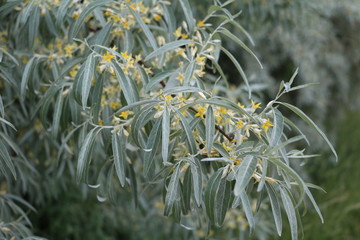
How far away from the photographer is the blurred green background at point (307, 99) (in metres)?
2.55

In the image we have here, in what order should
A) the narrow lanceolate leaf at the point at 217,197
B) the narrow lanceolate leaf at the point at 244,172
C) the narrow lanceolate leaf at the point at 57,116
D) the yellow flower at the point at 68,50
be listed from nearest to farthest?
the narrow lanceolate leaf at the point at 244,172 < the narrow lanceolate leaf at the point at 217,197 < the narrow lanceolate leaf at the point at 57,116 < the yellow flower at the point at 68,50

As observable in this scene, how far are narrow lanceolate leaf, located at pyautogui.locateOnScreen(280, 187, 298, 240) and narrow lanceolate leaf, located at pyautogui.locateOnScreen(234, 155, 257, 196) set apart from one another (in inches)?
5.2

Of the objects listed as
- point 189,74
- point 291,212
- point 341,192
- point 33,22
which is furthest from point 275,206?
point 341,192

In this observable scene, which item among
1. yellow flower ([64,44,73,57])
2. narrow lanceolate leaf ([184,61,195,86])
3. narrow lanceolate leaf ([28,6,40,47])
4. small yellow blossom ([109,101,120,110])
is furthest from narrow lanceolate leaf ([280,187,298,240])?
narrow lanceolate leaf ([28,6,40,47])

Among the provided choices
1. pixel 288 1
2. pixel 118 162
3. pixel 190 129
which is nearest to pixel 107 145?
pixel 118 162

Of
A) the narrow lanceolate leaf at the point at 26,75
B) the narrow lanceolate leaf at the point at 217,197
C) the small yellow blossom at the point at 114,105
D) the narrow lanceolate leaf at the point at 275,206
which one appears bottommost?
the narrow lanceolate leaf at the point at 275,206

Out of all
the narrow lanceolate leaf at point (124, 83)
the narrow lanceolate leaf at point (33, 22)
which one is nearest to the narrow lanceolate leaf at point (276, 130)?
the narrow lanceolate leaf at point (124, 83)

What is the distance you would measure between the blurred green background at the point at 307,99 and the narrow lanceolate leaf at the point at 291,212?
0.98 meters

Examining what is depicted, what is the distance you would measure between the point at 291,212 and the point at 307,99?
9.18 ft

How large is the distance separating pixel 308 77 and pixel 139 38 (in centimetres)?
222

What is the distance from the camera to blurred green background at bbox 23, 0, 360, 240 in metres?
2.55

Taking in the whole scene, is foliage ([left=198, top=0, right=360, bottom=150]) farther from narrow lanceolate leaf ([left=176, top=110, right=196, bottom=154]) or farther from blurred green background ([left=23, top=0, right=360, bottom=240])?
narrow lanceolate leaf ([left=176, top=110, right=196, bottom=154])

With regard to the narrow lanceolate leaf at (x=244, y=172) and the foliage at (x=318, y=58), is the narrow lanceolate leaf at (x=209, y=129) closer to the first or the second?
the narrow lanceolate leaf at (x=244, y=172)

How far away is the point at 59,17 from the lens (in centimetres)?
137
